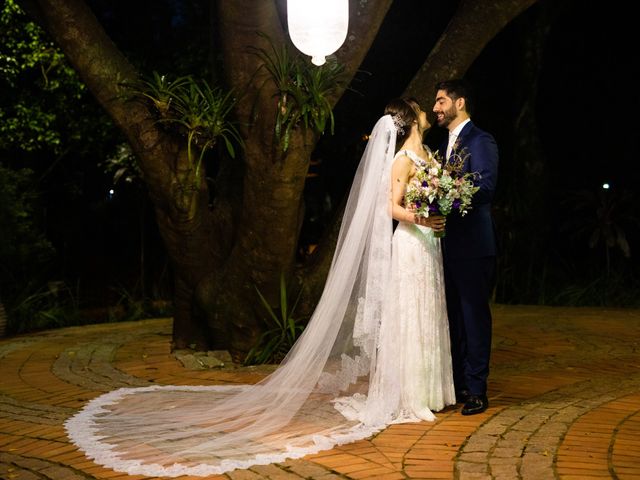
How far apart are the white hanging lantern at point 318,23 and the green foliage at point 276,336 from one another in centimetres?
201

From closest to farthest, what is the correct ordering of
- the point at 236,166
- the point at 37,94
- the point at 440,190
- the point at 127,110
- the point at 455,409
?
the point at 440,190
the point at 455,409
the point at 127,110
the point at 236,166
the point at 37,94

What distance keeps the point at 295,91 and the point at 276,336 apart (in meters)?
1.89

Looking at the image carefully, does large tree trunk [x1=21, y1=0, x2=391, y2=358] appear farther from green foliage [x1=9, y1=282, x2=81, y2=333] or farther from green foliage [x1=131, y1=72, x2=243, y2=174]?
green foliage [x1=9, y1=282, x2=81, y2=333]

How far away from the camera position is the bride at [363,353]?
15.3ft

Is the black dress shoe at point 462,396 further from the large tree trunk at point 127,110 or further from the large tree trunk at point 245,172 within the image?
the large tree trunk at point 127,110

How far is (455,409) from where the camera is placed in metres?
4.93

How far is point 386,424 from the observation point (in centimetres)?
459

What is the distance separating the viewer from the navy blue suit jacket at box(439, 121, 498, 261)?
15.9 feet

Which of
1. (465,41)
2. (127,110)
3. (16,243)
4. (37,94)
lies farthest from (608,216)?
(37,94)

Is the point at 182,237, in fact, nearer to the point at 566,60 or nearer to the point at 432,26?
the point at 432,26

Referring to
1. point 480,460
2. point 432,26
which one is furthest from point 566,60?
point 480,460

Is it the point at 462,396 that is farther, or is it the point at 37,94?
the point at 37,94

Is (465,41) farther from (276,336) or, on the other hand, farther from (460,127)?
(276,336)

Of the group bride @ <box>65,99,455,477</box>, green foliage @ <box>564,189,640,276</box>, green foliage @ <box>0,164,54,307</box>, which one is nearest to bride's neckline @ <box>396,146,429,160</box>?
bride @ <box>65,99,455,477</box>
